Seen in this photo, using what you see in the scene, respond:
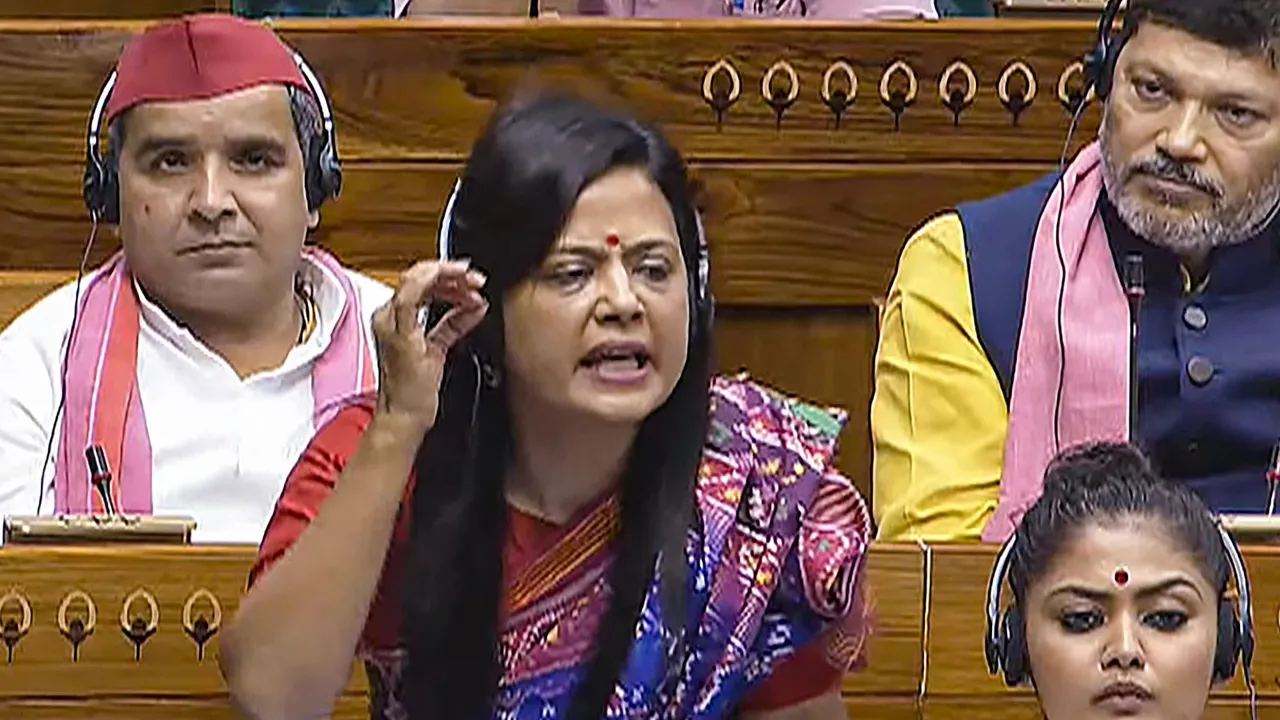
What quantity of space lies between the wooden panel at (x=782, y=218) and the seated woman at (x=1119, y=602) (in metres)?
0.94

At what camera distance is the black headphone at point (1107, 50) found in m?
2.46

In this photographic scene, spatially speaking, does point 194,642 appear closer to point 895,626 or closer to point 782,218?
point 895,626

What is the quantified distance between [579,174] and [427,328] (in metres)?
0.14

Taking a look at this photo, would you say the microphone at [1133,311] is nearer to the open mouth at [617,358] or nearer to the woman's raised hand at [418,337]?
the open mouth at [617,358]

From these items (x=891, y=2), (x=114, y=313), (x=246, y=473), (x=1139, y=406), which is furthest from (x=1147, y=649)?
(x=891, y=2)

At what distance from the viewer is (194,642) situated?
214 cm

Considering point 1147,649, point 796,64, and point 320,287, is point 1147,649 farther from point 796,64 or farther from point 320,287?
point 796,64

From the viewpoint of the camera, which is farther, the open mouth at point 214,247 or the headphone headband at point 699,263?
the open mouth at point 214,247

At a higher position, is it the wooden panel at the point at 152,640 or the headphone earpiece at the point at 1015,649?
the headphone earpiece at the point at 1015,649

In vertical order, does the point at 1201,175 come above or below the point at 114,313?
above

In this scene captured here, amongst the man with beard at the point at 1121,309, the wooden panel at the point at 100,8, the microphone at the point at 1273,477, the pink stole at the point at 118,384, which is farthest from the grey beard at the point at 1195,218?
the wooden panel at the point at 100,8

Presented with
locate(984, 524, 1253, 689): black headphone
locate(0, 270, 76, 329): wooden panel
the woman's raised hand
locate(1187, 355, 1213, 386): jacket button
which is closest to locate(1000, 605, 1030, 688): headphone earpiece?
locate(984, 524, 1253, 689): black headphone

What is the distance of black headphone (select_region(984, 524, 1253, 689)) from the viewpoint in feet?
6.15

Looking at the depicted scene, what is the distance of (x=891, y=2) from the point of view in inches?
121
